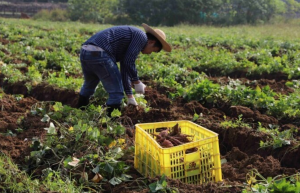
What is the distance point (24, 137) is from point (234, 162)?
2.59 metres

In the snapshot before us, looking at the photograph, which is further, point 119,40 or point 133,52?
point 119,40

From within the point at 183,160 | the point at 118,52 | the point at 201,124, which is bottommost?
the point at 201,124

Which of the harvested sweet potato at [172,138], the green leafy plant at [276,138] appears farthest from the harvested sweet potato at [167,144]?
the green leafy plant at [276,138]

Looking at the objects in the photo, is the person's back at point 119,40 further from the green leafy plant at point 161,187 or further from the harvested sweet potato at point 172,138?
the green leafy plant at point 161,187

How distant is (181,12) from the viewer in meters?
38.4

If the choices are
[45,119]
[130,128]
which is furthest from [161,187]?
[45,119]

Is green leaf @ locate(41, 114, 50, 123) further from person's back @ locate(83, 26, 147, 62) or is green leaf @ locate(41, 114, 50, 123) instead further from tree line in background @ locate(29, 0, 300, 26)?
tree line in background @ locate(29, 0, 300, 26)

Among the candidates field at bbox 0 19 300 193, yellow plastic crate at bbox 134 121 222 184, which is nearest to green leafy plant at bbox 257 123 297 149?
field at bbox 0 19 300 193

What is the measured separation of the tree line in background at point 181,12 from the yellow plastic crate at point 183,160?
34413 mm

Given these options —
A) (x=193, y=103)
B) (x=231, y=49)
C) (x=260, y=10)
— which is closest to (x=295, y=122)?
(x=193, y=103)

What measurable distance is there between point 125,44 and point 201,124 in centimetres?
148

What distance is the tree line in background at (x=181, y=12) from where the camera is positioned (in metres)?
38.6

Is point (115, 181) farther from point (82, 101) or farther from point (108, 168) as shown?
point (82, 101)

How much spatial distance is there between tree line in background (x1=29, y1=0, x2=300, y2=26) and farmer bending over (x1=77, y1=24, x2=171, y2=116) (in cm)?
3285
